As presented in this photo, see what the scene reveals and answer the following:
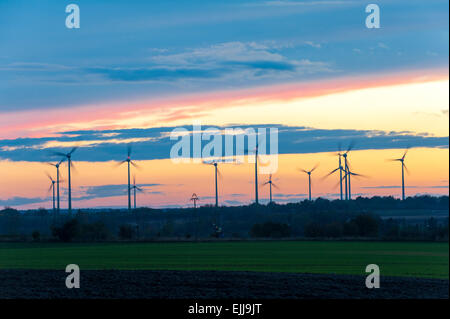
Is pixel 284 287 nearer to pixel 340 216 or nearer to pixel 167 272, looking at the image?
pixel 167 272

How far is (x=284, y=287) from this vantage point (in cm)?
3472

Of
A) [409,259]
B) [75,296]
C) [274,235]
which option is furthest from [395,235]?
[75,296]

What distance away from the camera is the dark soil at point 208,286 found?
33.1 meters

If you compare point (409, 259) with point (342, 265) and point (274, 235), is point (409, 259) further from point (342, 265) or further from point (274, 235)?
point (274, 235)

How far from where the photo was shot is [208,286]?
34812 millimetres

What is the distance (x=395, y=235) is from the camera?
11606 cm

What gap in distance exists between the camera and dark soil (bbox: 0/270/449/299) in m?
33.1

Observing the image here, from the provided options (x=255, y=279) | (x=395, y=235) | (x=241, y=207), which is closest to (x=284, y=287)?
(x=255, y=279)

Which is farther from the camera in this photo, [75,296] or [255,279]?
[255,279]
